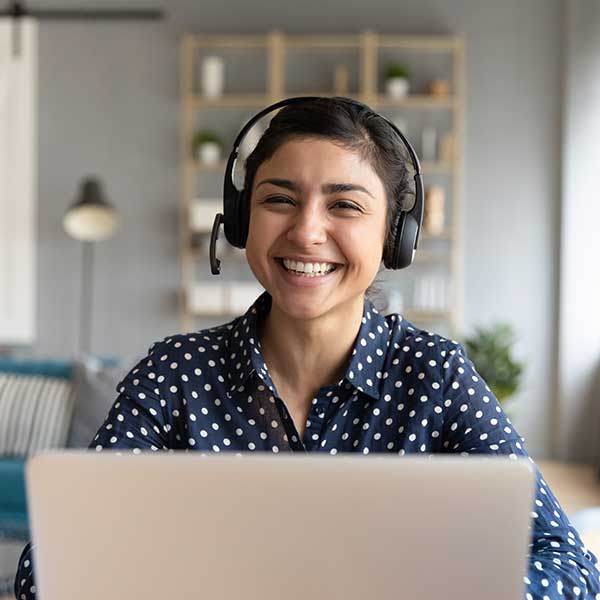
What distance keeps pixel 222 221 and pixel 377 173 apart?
26 centimetres

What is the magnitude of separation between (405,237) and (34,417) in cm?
308

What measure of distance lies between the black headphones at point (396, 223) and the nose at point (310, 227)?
177 millimetres

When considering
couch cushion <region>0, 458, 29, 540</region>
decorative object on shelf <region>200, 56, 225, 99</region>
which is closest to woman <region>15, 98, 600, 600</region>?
couch cushion <region>0, 458, 29, 540</region>

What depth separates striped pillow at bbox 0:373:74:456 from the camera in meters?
4.30

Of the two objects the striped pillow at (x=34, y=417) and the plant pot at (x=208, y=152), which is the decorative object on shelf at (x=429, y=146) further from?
the striped pillow at (x=34, y=417)

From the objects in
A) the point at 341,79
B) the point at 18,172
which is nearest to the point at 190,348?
the point at 341,79

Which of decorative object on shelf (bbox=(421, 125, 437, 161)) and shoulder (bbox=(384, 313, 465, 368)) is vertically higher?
decorative object on shelf (bbox=(421, 125, 437, 161))

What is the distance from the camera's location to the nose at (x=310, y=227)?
1.42 m

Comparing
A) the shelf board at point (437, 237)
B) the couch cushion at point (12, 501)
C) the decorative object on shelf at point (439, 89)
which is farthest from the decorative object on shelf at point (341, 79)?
the couch cushion at point (12, 501)

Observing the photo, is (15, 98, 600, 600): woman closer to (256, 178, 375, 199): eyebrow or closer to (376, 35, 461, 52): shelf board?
(256, 178, 375, 199): eyebrow

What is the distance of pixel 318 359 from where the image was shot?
1533mm

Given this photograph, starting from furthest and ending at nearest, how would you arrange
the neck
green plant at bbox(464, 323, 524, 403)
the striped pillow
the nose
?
green plant at bbox(464, 323, 524, 403) < the striped pillow < the neck < the nose

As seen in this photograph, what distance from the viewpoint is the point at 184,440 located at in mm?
1489

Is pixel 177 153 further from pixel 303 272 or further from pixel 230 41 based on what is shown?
pixel 303 272
